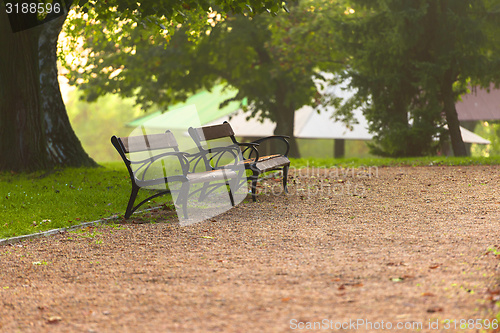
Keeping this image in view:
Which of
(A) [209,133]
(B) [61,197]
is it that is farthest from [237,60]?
(B) [61,197]

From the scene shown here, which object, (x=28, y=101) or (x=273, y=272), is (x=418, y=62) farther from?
(x=273, y=272)

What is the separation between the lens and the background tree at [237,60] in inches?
775

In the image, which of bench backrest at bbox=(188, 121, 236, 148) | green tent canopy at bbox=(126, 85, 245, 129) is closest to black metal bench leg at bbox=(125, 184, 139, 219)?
bench backrest at bbox=(188, 121, 236, 148)

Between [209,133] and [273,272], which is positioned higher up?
[209,133]

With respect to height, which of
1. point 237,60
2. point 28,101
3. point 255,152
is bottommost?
point 255,152

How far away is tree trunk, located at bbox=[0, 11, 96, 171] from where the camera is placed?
1182cm

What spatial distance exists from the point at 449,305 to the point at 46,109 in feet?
33.7

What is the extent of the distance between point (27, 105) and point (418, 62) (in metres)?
8.84

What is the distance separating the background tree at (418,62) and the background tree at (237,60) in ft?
13.7

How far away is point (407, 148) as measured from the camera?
15.3 metres

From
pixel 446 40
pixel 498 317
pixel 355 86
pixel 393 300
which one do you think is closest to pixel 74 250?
pixel 393 300

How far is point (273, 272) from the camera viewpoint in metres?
4.46

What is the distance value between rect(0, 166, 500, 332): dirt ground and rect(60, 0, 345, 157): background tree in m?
13.0

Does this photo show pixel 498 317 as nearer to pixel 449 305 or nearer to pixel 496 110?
pixel 449 305
